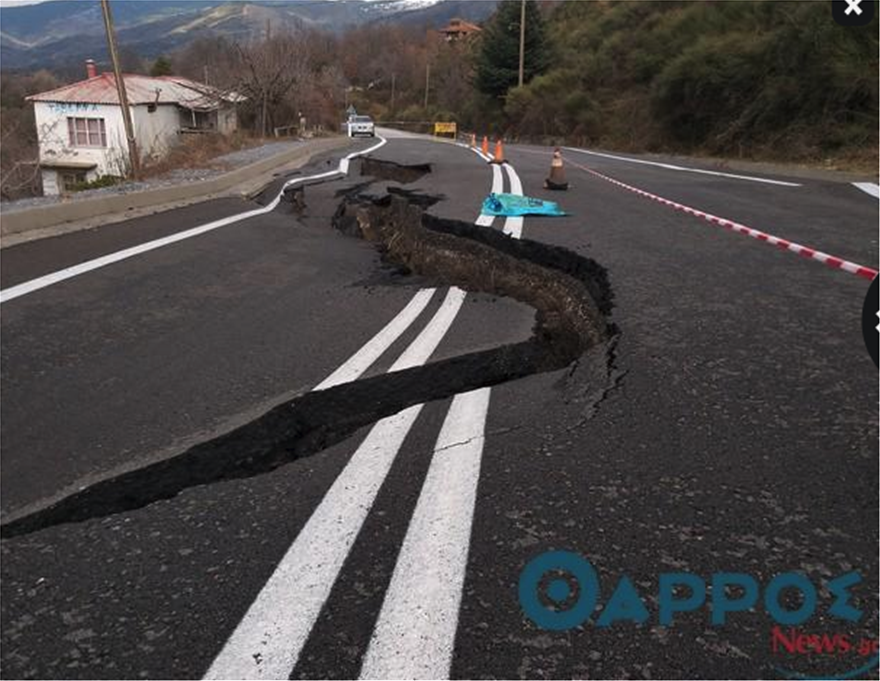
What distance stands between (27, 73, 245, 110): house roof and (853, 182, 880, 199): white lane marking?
37.1 meters

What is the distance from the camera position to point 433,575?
212 centimetres

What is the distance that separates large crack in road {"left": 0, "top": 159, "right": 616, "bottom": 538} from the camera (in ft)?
10.6

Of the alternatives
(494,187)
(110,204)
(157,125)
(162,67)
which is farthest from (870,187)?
(162,67)

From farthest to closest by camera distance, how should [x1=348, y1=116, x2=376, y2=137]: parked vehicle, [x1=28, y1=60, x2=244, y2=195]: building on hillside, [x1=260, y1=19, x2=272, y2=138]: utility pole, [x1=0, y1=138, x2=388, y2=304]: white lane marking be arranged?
[x1=348, y1=116, x2=376, y2=137]: parked vehicle
[x1=28, y1=60, x2=244, y2=195]: building on hillside
[x1=260, y1=19, x2=272, y2=138]: utility pole
[x1=0, y1=138, x2=388, y2=304]: white lane marking

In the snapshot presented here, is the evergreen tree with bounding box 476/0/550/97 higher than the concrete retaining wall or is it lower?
higher

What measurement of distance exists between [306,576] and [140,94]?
46936 mm

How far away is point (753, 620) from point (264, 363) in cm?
357

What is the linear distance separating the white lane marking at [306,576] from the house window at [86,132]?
154 feet

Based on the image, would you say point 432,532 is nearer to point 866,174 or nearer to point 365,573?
point 365,573

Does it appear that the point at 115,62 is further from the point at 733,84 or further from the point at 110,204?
the point at 733,84

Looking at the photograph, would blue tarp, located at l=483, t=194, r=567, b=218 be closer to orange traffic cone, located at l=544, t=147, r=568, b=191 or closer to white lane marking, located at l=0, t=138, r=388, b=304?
orange traffic cone, located at l=544, t=147, r=568, b=191

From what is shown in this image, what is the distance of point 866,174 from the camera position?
44.6ft

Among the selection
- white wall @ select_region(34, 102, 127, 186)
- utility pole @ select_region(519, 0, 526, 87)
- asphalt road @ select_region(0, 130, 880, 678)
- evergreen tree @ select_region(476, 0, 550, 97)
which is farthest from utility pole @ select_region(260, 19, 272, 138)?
asphalt road @ select_region(0, 130, 880, 678)

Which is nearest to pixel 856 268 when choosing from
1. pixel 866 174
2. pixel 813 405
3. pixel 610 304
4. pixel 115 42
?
pixel 610 304
